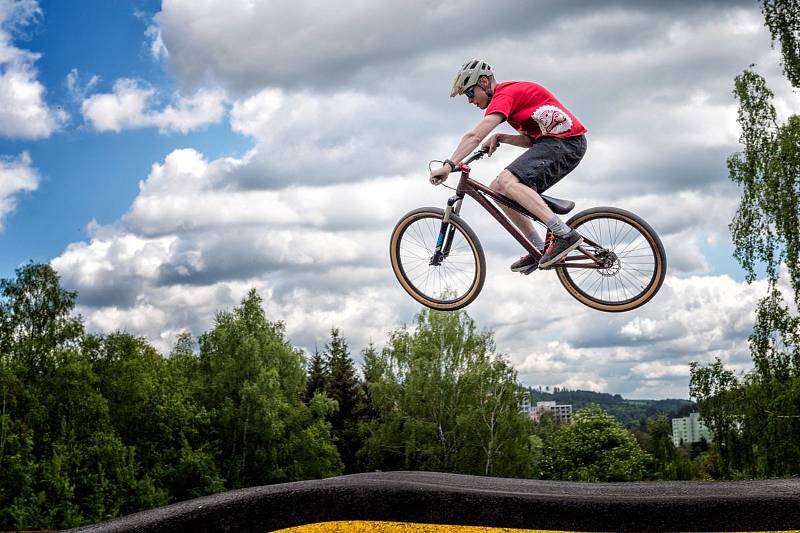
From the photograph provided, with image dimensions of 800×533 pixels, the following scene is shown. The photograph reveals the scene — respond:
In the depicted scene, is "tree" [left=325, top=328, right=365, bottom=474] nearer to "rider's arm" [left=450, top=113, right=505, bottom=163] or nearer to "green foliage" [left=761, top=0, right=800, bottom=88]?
"green foliage" [left=761, top=0, right=800, bottom=88]

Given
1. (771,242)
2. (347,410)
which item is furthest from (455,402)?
(771,242)

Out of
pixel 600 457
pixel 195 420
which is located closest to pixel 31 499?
Result: pixel 195 420

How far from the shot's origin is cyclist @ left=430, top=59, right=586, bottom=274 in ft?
23.6

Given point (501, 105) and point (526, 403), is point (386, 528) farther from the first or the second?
point (526, 403)

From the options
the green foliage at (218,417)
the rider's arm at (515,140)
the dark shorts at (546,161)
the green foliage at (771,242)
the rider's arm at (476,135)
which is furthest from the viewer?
the green foliage at (218,417)

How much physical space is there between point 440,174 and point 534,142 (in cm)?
94

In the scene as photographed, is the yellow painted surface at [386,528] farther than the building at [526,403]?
No

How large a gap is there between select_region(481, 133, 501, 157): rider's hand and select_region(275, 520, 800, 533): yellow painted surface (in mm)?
3583

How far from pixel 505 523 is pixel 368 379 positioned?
3221 cm

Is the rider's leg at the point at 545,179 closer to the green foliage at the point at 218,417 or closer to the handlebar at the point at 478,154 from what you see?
the handlebar at the point at 478,154

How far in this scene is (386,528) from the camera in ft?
25.9

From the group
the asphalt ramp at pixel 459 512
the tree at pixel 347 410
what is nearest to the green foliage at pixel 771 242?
the asphalt ramp at pixel 459 512

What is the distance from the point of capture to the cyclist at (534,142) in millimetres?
7188

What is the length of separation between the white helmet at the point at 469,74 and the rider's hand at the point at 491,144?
0.57 metres
